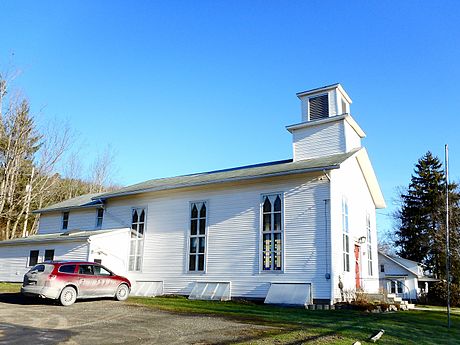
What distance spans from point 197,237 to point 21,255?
1132 centimetres

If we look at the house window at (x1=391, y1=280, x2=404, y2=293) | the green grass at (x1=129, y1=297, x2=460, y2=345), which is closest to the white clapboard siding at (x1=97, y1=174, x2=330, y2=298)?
the green grass at (x1=129, y1=297, x2=460, y2=345)

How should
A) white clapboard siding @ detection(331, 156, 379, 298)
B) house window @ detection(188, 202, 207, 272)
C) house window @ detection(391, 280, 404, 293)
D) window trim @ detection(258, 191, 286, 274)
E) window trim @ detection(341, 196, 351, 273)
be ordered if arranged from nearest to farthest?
white clapboard siding @ detection(331, 156, 379, 298), window trim @ detection(258, 191, 286, 274), window trim @ detection(341, 196, 351, 273), house window @ detection(188, 202, 207, 272), house window @ detection(391, 280, 404, 293)

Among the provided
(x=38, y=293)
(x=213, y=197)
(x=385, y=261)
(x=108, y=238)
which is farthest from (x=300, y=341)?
(x=385, y=261)

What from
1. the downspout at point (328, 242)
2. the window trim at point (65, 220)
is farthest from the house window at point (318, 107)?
the window trim at point (65, 220)

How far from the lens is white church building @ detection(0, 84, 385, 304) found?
1712 cm

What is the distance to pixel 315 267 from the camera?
16.6m

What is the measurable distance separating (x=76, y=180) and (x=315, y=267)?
127 feet

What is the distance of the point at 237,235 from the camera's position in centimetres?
1870

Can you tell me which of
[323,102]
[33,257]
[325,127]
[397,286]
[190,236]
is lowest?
[397,286]

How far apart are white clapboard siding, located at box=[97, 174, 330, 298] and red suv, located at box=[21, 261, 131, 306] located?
4.50m

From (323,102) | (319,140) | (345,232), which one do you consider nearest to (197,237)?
(345,232)

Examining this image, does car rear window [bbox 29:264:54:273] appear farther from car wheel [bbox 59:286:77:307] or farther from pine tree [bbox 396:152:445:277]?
pine tree [bbox 396:152:445:277]

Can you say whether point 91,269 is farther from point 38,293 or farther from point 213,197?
point 213,197

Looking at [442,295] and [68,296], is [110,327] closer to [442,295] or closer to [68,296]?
[68,296]
